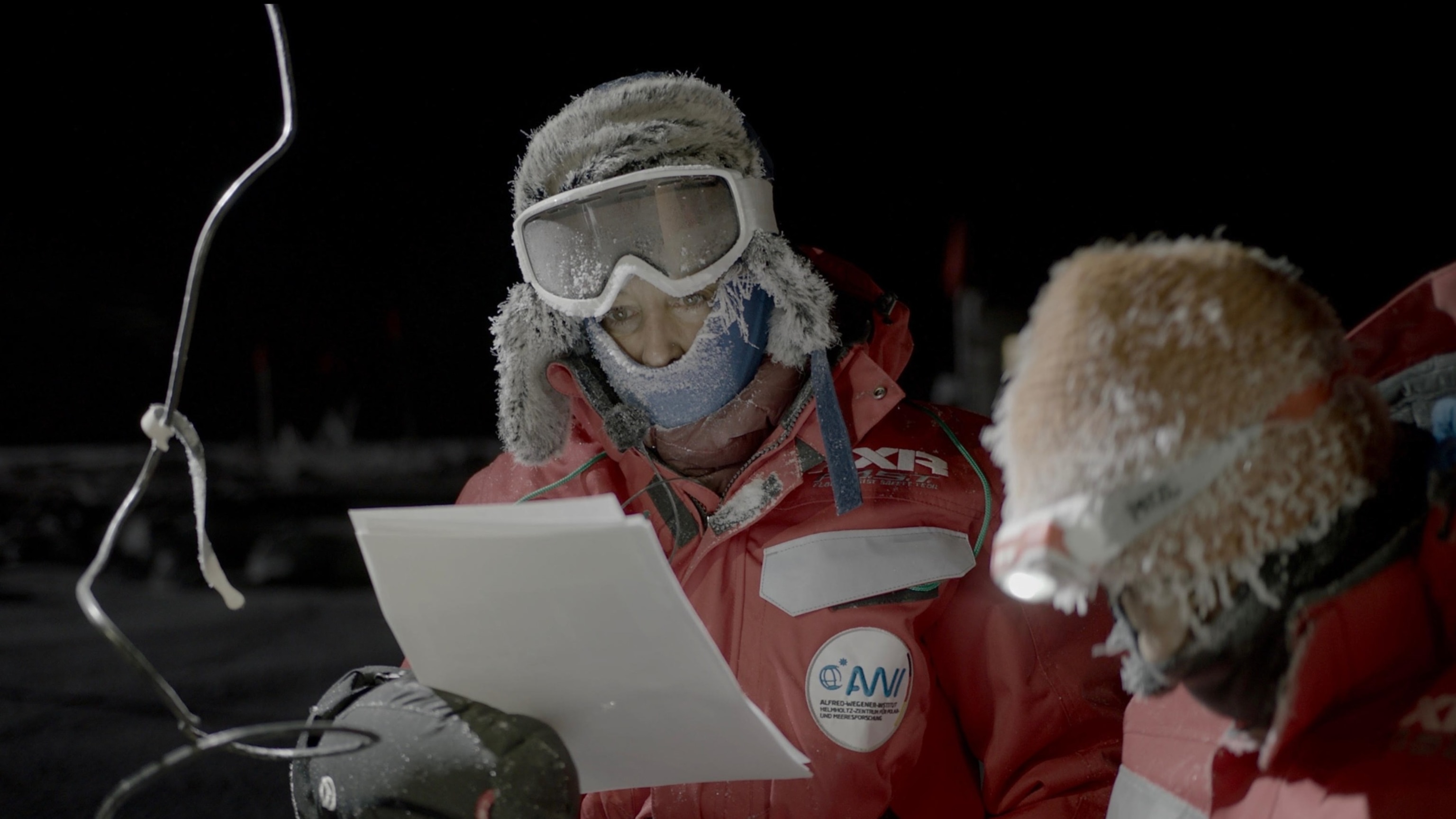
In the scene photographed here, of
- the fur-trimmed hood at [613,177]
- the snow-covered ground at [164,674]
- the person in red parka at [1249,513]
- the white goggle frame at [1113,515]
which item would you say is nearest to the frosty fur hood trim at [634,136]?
the fur-trimmed hood at [613,177]

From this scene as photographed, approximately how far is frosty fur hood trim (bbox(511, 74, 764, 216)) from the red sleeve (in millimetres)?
1033

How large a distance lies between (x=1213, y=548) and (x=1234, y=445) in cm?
9

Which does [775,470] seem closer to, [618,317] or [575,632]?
[618,317]

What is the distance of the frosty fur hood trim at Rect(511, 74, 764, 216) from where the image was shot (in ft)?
5.99

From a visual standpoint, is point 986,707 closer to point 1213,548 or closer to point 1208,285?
point 1213,548

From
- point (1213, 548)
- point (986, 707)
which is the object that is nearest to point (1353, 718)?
point (1213, 548)

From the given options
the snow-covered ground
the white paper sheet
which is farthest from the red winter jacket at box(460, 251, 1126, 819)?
the snow-covered ground

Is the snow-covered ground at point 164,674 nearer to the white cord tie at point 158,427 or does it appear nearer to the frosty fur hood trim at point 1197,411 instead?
the white cord tie at point 158,427

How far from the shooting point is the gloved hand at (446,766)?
1120 mm

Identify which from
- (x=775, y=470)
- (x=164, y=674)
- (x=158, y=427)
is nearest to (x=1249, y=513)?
(x=775, y=470)

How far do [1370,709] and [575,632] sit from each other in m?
0.82

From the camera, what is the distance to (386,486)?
13.5 metres

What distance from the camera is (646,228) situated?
184 cm

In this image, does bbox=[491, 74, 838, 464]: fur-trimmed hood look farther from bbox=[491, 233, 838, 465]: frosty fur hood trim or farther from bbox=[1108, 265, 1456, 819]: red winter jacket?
bbox=[1108, 265, 1456, 819]: red winter jacket
